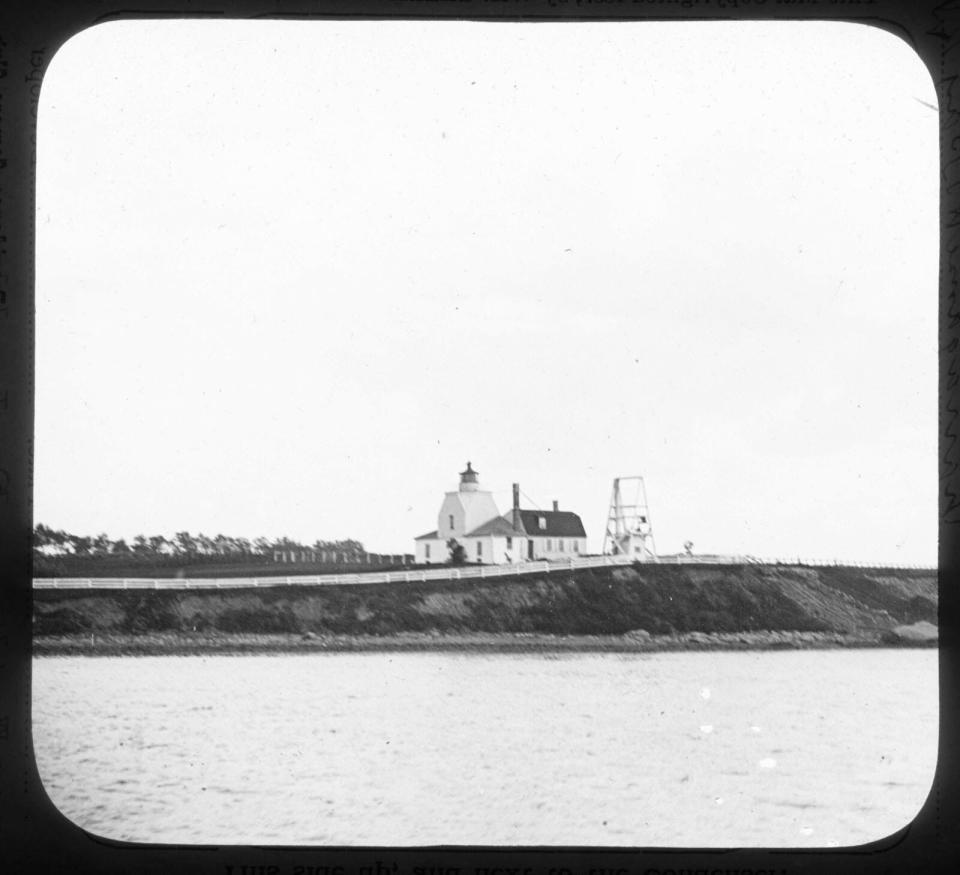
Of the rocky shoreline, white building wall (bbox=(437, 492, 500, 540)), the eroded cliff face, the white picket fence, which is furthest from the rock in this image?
white building wall (bbox=(437, 492, 500, 540))

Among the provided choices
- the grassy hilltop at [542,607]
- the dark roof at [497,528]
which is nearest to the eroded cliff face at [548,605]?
A: the grassy hilltop at [542,607]

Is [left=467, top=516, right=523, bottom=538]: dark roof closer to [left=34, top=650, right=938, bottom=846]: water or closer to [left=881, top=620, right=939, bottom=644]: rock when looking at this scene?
[left=34, top=650, right=938, bottom=846]: water

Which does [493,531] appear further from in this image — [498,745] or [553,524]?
[498,745]

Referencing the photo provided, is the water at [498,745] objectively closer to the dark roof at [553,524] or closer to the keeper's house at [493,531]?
the keeper's house at [493,531]

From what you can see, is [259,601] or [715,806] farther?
[259,601]

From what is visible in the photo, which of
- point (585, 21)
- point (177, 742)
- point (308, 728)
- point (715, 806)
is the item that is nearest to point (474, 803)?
point (715, 806)

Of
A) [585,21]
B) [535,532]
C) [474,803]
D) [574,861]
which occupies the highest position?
[585,21]

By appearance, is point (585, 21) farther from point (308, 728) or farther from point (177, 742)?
point (177, 742)
